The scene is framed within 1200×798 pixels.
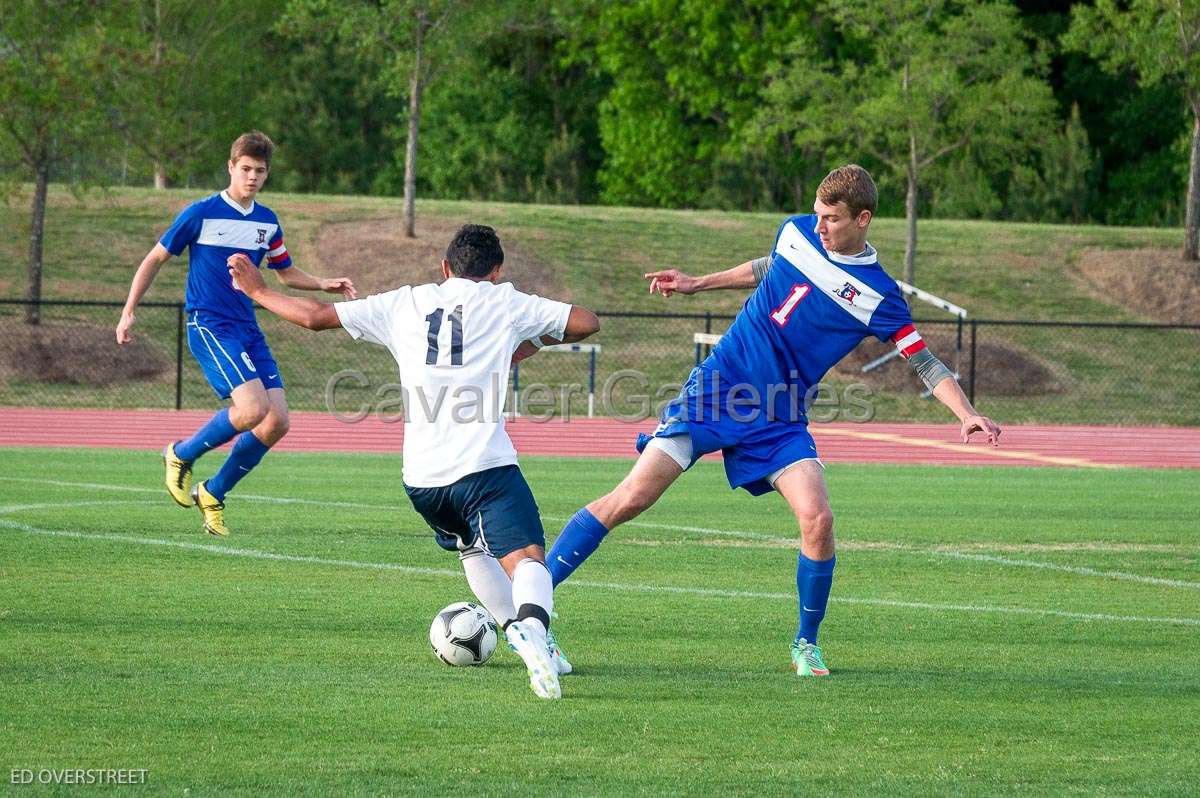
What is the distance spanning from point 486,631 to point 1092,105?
1947 inches

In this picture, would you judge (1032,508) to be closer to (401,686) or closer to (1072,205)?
(401,686)

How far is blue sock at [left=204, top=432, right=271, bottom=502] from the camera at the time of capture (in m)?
9.97

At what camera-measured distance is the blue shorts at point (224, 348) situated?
9.87m

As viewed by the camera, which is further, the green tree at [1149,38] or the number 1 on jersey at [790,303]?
the green tree at [1149,38]

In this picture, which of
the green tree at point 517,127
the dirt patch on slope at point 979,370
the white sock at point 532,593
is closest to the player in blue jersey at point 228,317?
the white sock at point 532,593

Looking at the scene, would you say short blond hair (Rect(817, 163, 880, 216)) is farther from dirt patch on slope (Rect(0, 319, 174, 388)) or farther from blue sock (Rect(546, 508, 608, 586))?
dirt patch on slope (Rect(0, 319, 174, 388))

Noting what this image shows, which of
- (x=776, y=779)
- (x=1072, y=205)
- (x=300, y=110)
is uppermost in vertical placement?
(x=300, y=110)

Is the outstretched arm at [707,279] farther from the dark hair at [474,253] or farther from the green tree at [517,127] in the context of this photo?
the green tree at [517,127]

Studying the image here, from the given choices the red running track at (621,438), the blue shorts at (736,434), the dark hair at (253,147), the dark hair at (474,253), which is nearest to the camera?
the dark hair at (474,253)

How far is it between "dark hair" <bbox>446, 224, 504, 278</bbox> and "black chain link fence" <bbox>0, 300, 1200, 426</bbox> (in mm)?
17547

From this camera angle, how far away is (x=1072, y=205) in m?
45.9

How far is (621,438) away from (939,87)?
13.7 meters

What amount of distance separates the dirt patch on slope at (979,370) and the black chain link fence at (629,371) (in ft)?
0.10

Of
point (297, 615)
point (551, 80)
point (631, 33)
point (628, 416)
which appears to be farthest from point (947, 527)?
point (551, 80)
